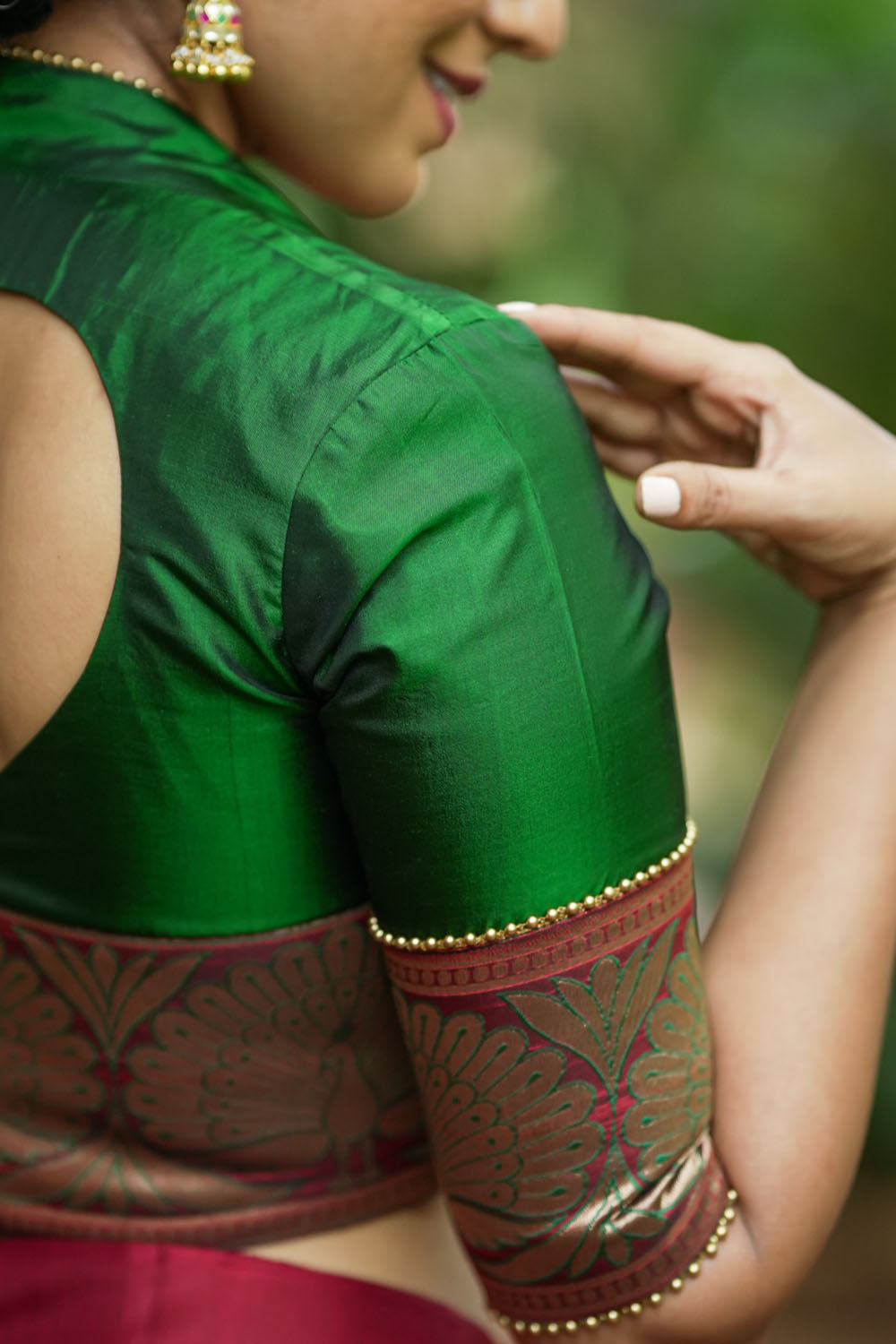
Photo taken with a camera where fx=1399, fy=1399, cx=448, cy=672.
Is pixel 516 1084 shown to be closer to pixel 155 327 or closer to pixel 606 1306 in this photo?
pixel 606 1306

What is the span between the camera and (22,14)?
0.69m

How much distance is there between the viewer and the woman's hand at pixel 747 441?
2.60 feet

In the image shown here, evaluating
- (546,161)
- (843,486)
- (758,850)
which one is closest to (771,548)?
(843,486)

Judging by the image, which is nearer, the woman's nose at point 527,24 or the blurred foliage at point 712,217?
the woman's nose at point 527,24

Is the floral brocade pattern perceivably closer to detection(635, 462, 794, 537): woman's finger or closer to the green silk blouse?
the green silk blouse

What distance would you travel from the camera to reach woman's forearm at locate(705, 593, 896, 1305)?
73 cm

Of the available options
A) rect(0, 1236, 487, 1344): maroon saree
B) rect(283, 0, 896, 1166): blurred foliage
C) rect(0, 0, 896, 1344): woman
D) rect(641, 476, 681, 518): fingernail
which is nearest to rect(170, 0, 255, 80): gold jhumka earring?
rect(0, 0, 896, 1344): woman

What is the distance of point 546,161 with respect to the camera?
2.33 metres

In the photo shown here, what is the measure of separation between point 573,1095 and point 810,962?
7.4 inches

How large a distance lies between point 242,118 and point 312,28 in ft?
0.28

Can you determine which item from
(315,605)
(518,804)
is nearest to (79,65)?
(315,605)

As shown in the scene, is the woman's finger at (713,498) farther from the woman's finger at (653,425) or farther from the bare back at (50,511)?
the bare back at (50,511)

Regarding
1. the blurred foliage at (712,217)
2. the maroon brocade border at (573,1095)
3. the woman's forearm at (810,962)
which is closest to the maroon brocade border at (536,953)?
the maroon brocade border at (573,1095)

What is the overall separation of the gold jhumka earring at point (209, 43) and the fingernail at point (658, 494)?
291 mm
